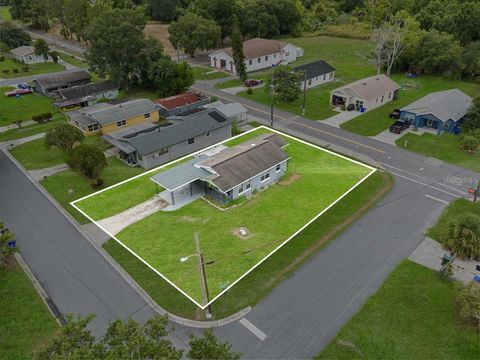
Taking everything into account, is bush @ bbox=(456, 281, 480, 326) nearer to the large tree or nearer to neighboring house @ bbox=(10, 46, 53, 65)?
the large tree

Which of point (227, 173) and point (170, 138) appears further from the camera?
point (170, 138)

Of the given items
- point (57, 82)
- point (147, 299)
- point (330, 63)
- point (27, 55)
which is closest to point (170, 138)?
point (147, 299)

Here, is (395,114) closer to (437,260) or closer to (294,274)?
(437,260)

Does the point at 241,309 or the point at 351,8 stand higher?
the point at 351,8

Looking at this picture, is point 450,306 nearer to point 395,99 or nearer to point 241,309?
point 241,309

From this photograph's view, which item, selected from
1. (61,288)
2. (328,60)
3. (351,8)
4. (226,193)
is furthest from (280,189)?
(351,8)

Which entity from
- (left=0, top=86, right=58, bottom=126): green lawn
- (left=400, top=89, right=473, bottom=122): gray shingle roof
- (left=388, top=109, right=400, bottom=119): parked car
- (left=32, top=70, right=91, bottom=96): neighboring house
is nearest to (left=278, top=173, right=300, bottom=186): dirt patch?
(left=400, top=89, right=473, bottom=122): gray shingle roof
